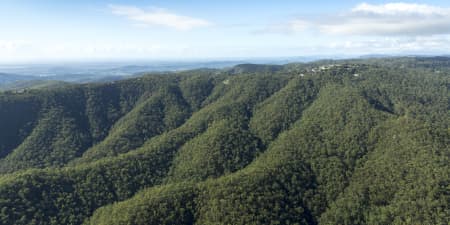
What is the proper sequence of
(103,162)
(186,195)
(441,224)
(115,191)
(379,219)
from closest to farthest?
(441,224)
(379,219)
(186,195)
(115,191)
(103,162)

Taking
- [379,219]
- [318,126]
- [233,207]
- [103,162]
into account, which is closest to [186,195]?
[233,207]

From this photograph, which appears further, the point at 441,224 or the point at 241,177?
the point at 241,177

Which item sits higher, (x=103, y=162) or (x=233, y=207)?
(x=103, y=162)

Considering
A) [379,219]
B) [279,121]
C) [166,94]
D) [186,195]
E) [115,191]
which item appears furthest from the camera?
[166,94]

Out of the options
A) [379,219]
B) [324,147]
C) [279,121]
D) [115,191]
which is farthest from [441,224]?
[115,191]

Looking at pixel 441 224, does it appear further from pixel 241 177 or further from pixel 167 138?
pixel 167 138

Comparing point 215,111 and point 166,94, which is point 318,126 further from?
point 166,94

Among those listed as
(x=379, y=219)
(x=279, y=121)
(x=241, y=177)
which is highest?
(x=279, y=121)
